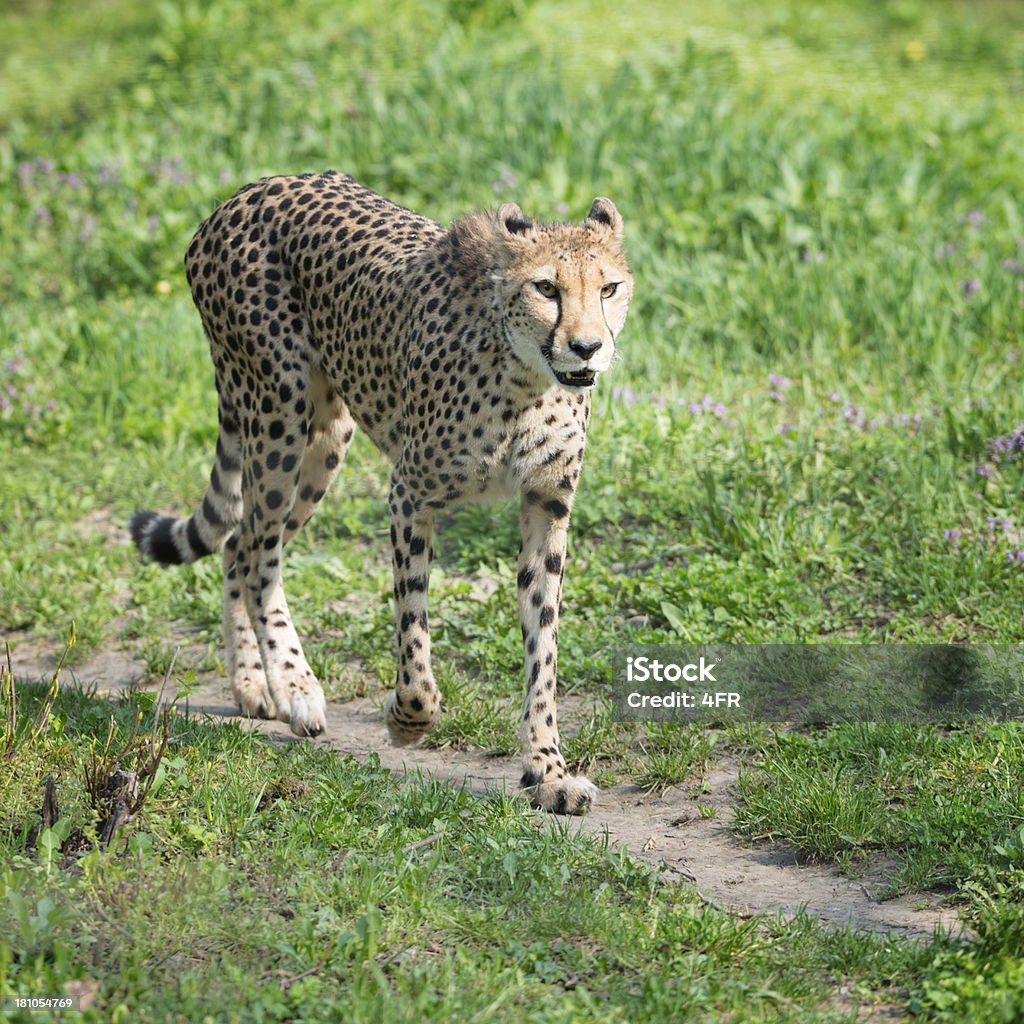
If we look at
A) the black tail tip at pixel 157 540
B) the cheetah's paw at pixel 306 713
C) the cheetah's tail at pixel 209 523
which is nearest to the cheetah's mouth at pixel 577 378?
the cheetah's paw at pixel 306 713

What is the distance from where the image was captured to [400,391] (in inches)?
193

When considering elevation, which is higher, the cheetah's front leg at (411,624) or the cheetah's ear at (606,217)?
the cheetah's ear at (606,217)

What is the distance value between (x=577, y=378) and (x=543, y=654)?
0.90 m

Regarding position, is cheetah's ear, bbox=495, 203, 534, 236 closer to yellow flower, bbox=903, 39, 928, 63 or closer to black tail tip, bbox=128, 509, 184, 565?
black tail tip, bbox=128, 509, 184, 565

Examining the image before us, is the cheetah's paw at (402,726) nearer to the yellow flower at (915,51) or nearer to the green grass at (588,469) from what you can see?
the green grass at (588,469)

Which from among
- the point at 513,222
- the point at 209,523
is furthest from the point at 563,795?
the point at 209,523

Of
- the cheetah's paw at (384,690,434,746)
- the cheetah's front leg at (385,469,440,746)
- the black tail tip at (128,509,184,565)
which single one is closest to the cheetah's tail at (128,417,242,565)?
the black tail tip at (128,509,184,565)

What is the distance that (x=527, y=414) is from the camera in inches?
177

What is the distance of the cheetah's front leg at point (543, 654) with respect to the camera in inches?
172

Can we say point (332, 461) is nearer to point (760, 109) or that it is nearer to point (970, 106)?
point (760, 109)

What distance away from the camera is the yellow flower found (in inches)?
473

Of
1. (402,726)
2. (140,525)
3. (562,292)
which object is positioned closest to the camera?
(562,292)

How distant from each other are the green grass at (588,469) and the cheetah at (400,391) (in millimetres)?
365

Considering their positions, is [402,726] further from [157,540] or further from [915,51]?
[915,51]
